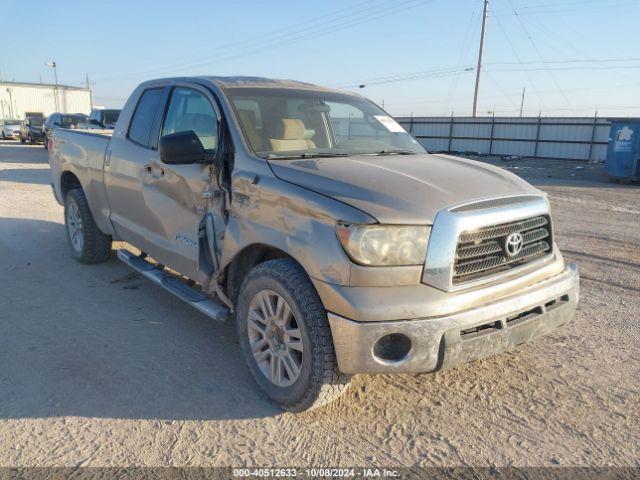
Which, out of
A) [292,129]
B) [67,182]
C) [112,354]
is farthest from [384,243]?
[67,182]

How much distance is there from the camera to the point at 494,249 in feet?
9.36

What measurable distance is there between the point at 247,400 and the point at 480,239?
5.55 feet

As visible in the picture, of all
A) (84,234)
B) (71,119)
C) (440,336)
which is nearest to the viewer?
(440,336)

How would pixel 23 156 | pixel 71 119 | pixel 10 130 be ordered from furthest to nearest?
pixel 10 130 → pixel 23 156 → pixel 71 119

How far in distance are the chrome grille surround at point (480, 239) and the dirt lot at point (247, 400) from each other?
0.84 m

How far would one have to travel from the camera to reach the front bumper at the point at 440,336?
99.8 inches

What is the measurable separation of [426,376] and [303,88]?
244 centimetres

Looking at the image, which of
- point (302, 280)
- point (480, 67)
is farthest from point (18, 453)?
point (480, 67)

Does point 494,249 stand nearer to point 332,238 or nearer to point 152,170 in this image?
point 332,238

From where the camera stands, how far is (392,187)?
281 centimetres

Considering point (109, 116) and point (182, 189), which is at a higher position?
point (109, 116)

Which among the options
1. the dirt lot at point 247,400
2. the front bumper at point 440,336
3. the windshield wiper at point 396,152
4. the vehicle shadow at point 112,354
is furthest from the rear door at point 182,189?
the front bumper at point 440,336

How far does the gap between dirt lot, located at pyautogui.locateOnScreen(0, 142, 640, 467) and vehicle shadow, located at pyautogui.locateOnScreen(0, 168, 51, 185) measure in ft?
31.9

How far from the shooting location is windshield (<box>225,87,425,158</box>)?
3510mm
